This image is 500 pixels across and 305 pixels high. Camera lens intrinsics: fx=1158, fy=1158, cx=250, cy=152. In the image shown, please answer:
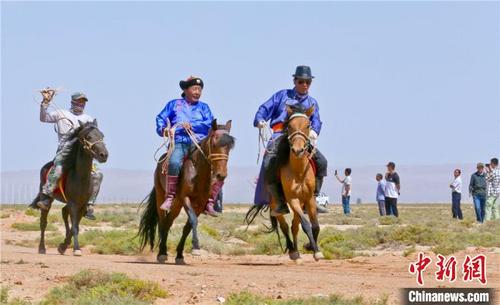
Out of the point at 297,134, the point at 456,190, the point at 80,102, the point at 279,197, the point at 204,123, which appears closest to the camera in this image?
the point at 297,134

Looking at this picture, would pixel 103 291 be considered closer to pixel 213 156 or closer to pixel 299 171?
pixel 213 156

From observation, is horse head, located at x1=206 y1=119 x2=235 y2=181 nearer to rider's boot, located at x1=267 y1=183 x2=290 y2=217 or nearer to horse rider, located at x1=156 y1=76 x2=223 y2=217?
horse rider, located at x1=156 y1=76 x2=223 y2=217

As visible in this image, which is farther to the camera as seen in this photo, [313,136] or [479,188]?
[479,188]

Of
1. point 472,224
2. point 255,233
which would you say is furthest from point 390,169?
point 255,233

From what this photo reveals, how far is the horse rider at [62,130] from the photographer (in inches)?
807

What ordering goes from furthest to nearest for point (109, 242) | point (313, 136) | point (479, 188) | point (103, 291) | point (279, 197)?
point (479, 188) → point (109, 242) → point (279, 197) → point (313, 136) → point (103, 291)

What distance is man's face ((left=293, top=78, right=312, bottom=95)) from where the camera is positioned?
61.3 feet

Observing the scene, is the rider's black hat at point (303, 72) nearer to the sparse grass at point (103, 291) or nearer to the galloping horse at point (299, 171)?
the galloping horse at point (299, 171)

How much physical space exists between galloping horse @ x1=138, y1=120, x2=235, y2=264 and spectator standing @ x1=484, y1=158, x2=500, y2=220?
1400 centimetres

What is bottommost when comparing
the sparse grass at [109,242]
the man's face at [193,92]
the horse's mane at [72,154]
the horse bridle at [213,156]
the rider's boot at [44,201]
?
the sparse grass at [109,242]

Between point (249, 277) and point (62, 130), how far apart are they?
685 centimetres

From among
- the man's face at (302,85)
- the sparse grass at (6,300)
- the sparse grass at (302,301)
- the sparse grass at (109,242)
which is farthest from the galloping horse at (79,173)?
the sparse grass at (302,301)

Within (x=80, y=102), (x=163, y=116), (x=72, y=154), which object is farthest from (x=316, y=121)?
(x=80, y=102)

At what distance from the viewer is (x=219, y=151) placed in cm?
1777
